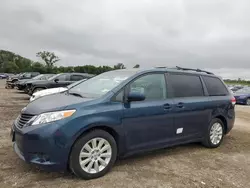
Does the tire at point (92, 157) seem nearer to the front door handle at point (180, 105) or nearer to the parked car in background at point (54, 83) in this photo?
the front door handle at point (180, 105)

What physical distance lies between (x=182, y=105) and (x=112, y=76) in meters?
1.42

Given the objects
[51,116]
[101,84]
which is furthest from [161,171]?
[51,116]

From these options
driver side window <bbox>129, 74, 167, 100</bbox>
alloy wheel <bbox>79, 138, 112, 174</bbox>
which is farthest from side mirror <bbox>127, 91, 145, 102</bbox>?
alloy wheel <bbox>79, 138, 112, 174</bbox>

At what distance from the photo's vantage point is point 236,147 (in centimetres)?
575

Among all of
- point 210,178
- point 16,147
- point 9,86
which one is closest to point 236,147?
point 210,178

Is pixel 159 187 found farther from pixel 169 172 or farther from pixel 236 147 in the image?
pixel 236 147

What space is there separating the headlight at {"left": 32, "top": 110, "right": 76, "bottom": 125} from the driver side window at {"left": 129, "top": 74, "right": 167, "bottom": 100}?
Result: 45.6 inches

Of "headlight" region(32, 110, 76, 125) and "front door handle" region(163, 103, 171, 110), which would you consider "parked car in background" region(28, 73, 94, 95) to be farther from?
"headlight" region(32, 110, 76, 125)

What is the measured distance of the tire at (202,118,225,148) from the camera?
5.37 meters

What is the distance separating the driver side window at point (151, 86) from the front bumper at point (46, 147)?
4.63 feet

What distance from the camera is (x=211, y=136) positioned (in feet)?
17.9

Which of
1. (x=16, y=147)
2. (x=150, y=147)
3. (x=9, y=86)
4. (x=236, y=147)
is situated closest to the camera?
(x=16, y=147)

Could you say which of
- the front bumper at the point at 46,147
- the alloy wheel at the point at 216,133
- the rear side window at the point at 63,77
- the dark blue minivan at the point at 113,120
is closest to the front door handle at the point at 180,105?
the dark blue minivan at the point at 113,120

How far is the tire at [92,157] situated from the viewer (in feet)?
11.2
